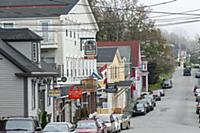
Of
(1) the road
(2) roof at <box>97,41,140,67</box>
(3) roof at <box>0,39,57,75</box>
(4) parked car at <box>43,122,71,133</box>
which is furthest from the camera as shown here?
(2) roof at <box>97,41,140,67</box>

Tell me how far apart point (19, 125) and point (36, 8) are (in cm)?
2861

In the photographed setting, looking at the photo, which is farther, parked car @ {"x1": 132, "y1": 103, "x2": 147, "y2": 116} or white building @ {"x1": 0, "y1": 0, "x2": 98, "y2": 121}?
parked car @ {"x1": 132, "y1": 103, "x2": 147, "y2": 116}

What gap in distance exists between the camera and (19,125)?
99.9 feet

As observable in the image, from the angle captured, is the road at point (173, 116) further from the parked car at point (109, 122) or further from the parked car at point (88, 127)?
the parked car at point (88, 127)

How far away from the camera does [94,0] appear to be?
104 meters

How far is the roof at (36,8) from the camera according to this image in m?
56.8

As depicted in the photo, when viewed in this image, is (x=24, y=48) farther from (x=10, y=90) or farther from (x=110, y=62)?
(x=110, y=62)

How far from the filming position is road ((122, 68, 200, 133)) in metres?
53.3

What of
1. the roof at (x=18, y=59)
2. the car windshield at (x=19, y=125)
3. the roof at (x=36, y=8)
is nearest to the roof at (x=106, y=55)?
the roof at (x=36, y=8)

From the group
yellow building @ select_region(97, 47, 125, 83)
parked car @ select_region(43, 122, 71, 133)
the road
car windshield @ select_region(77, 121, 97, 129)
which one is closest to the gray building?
car windshield @ select_region(77, 121, 97, 129)

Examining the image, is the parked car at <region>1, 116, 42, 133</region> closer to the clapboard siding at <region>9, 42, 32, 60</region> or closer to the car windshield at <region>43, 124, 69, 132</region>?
the car windshield at <region>43, 124, 69, 132</region>

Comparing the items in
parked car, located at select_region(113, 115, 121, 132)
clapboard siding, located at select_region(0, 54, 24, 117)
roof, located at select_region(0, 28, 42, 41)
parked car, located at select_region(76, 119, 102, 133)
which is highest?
roof, located at select_region(0, 28, 42, 41)

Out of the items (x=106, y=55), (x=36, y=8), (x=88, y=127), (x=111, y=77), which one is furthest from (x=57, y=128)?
(x=106, y=55)

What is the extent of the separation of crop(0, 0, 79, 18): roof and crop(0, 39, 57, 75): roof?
12264 mm
